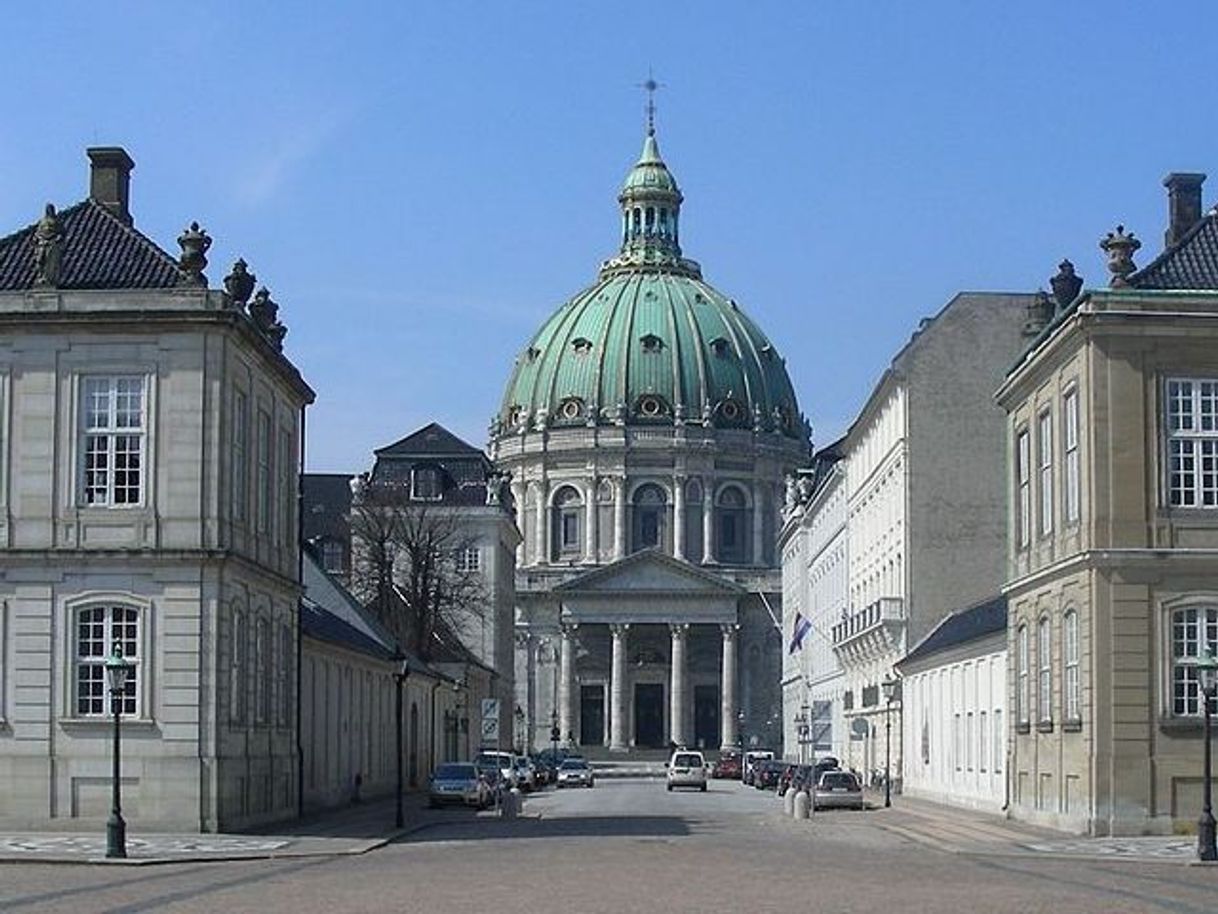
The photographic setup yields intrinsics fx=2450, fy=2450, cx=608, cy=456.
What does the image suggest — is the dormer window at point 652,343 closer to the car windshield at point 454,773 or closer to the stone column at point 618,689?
the stone column at point 618,689

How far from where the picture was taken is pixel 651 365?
597 ft

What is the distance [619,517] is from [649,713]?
14091 mm

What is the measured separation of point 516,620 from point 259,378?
11799 cm

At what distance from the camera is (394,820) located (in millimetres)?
53219

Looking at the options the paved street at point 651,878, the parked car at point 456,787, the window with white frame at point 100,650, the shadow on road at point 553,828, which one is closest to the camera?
the paved street at point 651,878

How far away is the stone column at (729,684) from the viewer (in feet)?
552

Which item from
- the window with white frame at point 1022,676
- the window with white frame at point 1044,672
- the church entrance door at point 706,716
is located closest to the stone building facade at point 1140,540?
the window with white frame at point 1044,672

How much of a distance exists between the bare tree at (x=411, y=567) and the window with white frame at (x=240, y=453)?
46389mm

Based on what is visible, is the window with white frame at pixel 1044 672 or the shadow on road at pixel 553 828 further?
the window with white frame at pixel 1044 672

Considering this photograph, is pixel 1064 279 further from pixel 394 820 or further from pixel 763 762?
pixel 763 762

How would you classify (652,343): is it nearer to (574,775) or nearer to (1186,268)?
(574,775)

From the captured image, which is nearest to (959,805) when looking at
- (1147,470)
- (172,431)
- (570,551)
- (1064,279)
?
(1064,279)

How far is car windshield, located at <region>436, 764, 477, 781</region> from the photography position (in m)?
63.4

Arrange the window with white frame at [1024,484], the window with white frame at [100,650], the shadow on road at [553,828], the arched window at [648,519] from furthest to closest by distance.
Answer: the arched window at [648,519] → the window with white frame at [1024,484] → the shadow on road at [553,828] → the window with white frame at [100,650]
